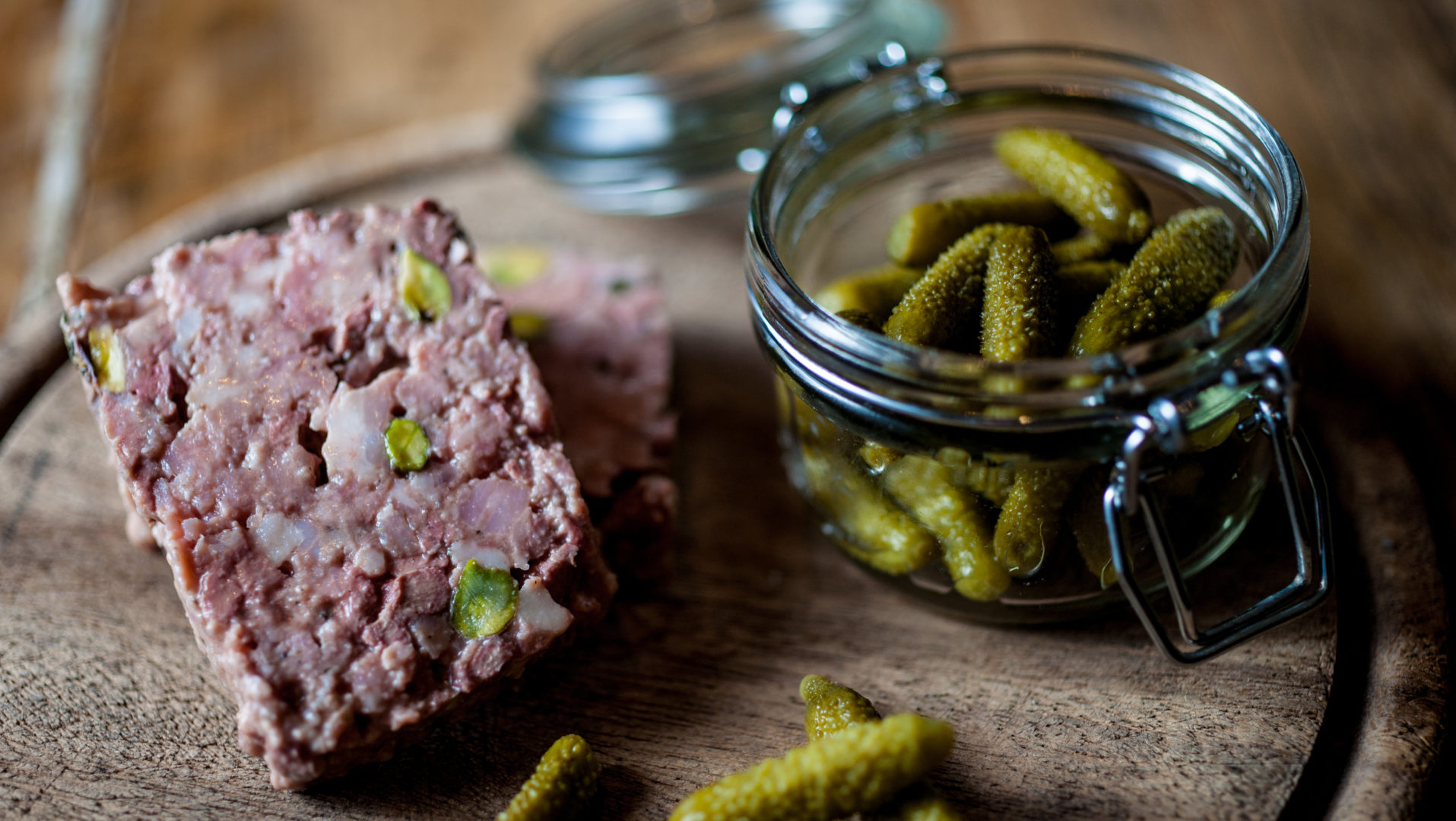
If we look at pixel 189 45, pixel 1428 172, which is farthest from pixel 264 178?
pixel 1428 172

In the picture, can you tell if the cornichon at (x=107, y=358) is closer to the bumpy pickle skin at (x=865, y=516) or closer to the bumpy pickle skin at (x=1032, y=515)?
the bumpy pickle skin at (x=865, y=516)

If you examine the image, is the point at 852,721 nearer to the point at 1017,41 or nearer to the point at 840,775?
the point at 840,775

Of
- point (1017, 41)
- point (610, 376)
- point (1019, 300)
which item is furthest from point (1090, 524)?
point (1017, 41)

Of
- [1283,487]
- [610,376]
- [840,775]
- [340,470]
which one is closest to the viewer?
[840,775]

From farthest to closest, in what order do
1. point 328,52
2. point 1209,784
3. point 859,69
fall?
1. point 328,52
2. point 859,69
3. point 1209,784

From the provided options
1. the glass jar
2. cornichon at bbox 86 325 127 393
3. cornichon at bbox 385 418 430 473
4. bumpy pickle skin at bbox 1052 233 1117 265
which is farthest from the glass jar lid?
cornichon at bbox 86 325 127 393

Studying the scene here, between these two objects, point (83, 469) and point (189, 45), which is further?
point (189, 45)

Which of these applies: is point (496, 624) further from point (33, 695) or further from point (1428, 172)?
point (1428, 172)
